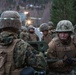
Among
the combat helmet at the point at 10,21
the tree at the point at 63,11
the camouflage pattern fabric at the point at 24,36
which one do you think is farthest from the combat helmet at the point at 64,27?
the tree at the point at 63,11

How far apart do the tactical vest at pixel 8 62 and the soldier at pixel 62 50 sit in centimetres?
181

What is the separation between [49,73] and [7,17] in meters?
2.02

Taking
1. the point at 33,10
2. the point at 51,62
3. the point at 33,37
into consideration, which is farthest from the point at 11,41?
the point at 33,10

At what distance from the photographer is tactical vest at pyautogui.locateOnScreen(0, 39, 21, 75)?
5219 mm

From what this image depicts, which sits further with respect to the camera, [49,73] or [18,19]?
[49,73]

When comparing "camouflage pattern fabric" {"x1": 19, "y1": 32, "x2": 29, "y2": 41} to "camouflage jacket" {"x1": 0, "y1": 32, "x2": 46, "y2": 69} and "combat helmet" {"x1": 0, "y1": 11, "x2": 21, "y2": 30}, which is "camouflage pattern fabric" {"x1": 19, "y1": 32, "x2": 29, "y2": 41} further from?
"camouflage jacket" {"x1": 0, "y1": 32, "x2": 46, "y2": 69}

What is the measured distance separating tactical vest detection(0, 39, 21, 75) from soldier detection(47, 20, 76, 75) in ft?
5.95

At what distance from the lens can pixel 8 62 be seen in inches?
206

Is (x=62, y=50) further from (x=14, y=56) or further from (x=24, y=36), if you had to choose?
(x=24, y=36)

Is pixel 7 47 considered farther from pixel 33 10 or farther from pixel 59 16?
pixel 33 10

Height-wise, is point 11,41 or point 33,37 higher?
point 11,41

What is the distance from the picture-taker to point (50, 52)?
7.32 m

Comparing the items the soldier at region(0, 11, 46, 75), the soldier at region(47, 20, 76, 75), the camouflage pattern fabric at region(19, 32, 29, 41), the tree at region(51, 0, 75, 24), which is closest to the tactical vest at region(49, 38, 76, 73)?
the soldier at region(47, 20, 76, 75)

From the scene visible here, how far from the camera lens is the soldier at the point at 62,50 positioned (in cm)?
707
